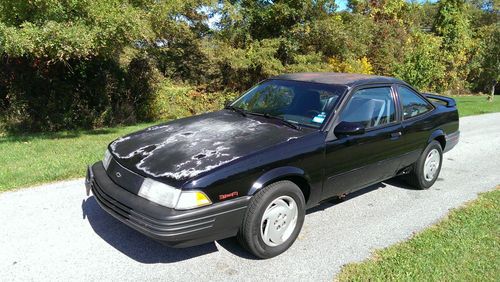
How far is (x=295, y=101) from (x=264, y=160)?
127cm

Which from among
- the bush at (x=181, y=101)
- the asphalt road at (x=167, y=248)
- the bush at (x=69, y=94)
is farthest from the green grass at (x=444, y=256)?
the bush at (x=181, y=101)

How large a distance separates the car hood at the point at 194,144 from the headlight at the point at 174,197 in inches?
3.1

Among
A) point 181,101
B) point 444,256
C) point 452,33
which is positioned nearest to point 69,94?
point 181,101

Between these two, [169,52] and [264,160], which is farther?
[169,52]

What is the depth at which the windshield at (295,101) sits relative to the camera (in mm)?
4348

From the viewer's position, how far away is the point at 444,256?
378 cm

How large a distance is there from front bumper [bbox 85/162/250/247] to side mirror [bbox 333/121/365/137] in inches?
50.7

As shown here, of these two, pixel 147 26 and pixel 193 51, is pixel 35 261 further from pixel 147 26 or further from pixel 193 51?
pixel 193 51

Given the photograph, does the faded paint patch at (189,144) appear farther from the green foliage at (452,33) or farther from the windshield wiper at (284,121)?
the green foliage at (452,33)

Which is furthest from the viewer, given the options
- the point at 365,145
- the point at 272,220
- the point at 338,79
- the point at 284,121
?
the point at 338,79

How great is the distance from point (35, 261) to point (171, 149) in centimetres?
148

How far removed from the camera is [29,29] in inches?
284

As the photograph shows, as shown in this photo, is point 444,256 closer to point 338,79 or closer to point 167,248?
point 338,79

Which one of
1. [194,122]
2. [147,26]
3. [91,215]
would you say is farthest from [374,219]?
[147,26]
